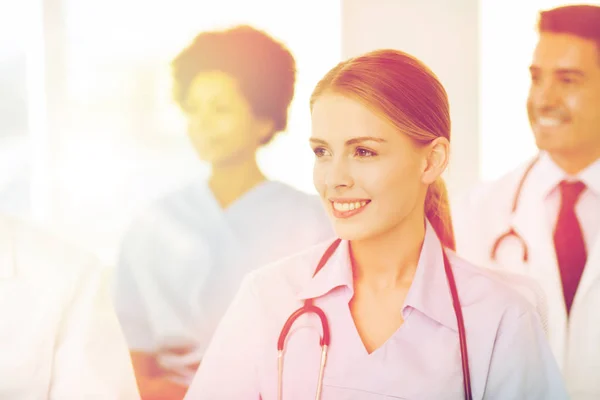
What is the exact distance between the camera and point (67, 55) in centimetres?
174

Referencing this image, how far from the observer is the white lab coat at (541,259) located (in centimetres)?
164

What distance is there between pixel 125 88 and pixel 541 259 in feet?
3.33

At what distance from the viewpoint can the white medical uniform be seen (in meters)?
1.72

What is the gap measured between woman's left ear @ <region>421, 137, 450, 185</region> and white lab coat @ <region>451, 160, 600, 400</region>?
0.46 ft

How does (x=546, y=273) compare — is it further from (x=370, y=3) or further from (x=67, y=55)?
(x=67, y=55)

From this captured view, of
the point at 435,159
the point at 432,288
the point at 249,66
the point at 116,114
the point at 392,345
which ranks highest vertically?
the point at 249,66

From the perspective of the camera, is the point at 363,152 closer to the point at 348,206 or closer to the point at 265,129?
the point at 348,206

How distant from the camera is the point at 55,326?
1667 millimetres

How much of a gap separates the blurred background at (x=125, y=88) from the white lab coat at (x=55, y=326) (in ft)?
0.19

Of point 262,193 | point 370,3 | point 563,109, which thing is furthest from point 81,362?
point 563,109

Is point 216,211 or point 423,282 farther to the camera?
point 216,211

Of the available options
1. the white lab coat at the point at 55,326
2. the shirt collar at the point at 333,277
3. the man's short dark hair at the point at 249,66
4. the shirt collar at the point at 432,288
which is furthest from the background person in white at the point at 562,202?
the white lab coat at the point at 55,326

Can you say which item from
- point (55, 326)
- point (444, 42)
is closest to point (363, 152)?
point (444, 42)

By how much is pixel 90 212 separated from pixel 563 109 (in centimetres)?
109
